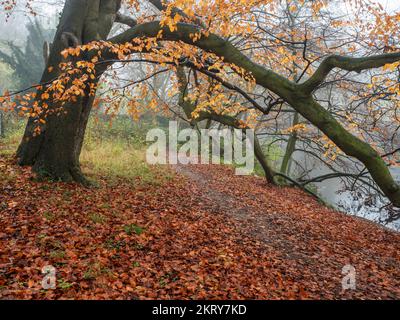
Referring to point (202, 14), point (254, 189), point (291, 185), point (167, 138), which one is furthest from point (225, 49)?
point (167, 138)

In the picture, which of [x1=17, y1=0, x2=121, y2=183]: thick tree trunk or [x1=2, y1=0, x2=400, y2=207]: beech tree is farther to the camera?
[x1=17, y1=0, x2=121, y2=183]: thick tree trunk

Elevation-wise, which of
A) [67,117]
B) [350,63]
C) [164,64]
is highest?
[164,64]

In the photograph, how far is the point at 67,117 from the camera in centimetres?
776

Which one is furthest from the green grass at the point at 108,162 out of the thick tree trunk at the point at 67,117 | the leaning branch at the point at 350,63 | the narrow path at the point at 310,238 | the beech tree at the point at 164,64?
the leaning branch at the point at 350,63

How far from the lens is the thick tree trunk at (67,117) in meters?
7.79

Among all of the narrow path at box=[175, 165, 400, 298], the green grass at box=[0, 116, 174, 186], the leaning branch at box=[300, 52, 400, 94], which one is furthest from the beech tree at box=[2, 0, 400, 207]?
the narrow path at box=[175, 165, 400, 298]

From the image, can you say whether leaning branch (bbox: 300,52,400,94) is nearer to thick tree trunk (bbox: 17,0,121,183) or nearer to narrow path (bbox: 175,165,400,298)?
narrow path (bbox: 175,165,400,298)

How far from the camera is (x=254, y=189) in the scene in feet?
40.5

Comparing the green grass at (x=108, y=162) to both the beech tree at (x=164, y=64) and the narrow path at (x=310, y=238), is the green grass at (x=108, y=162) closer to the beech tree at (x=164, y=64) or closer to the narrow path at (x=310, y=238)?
the beech tree at (x=164, y=64)

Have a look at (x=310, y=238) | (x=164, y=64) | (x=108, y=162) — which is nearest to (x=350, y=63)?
(x=164, y=64)

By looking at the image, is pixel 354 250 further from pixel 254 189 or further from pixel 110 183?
pixel 110 183

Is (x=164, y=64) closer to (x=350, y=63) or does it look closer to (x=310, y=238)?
(x=350, y=63)

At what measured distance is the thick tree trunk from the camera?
7785 millimetres
